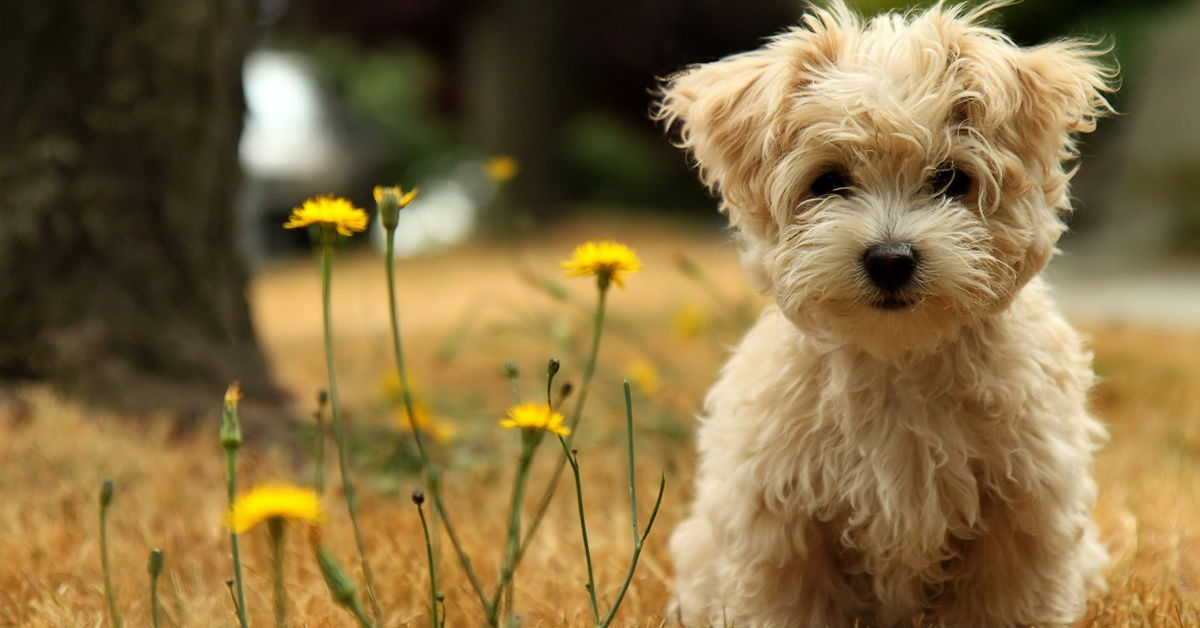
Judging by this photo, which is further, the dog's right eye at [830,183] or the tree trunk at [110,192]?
the tree trunk at [110,192]

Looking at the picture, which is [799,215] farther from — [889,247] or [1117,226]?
[1117,226]

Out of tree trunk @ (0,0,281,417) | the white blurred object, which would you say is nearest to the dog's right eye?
tree trunk @ (0,0,281,417)

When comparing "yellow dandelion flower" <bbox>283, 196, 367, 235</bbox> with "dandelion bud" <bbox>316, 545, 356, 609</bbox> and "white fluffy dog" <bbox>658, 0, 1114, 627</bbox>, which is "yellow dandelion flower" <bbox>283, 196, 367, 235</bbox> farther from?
"white fluffy dog" <bbox>658, 0, 1114, 627</bbox>

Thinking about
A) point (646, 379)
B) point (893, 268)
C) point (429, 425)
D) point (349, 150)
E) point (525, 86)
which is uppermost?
point (525, 86)

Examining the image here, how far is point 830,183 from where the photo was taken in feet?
8.30

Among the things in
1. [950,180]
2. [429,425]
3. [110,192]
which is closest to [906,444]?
[950,180]

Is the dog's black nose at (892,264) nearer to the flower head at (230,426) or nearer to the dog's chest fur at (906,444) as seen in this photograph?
the dog's chest fur at (906,444)

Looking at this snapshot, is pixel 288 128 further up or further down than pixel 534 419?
further up

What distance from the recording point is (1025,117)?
247cm

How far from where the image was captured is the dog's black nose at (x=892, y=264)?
7.64 feet

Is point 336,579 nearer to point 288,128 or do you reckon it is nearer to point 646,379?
point 646,379

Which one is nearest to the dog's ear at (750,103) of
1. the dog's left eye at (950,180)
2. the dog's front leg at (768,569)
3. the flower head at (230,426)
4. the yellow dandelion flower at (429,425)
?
the dog's left eye at (950,180)

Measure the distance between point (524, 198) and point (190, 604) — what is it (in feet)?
37.0

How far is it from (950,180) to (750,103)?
1.47 feet
